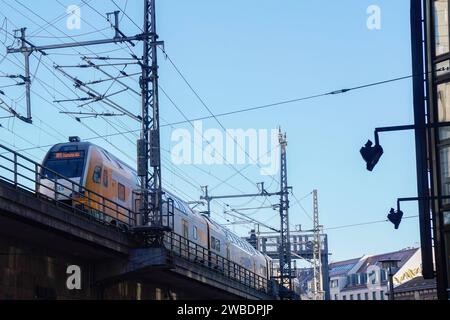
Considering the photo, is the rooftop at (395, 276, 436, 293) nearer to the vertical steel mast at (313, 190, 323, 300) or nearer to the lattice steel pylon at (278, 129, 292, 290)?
the vertical steel mast at (313, 190, 323, 300)

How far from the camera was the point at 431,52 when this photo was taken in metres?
24.2

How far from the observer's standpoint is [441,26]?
79.7ft

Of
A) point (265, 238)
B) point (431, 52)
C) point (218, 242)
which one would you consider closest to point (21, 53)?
point (431, 52)

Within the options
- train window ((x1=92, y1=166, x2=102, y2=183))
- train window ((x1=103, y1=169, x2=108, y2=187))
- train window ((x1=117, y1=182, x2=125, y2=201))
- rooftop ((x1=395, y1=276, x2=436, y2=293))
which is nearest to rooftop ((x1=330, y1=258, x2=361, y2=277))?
rooftop ((x1=395, y1=276, x2=436, y2=293))

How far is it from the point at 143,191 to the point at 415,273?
61520 millimetres

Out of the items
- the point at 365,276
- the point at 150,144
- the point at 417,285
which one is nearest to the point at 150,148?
the point at 150,144

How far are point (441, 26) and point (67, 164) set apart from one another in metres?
15.7

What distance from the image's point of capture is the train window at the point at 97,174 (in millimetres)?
32375

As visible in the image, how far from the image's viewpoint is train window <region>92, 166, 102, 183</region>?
32375 mm

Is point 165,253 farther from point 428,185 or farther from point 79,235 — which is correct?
point 428,185

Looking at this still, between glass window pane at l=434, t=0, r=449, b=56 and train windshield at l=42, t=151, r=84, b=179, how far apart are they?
1474cm

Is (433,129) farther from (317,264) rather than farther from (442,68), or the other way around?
(317,264)

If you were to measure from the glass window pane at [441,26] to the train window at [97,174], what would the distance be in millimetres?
14556

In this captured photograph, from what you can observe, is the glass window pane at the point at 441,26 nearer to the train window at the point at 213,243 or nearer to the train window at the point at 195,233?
the train window at the point at 195,233
